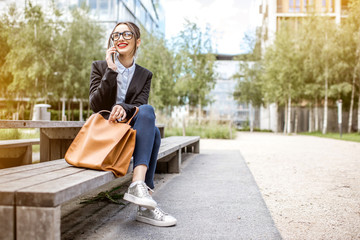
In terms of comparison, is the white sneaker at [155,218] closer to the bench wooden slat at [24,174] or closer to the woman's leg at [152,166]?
the woman's leg at [152,166]

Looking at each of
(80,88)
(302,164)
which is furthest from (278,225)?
(80,88)

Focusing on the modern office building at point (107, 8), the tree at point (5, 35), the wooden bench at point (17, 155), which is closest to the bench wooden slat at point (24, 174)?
the wooden bench at point (17, 155)

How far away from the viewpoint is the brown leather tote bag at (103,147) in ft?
6.88

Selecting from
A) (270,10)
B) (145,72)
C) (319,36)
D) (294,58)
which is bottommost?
(145,72)

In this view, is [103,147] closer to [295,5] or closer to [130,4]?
[130,4]

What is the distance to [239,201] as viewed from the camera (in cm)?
323

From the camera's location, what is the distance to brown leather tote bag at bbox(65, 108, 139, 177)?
2.10m

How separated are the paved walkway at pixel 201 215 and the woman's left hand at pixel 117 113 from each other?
77 centimetres

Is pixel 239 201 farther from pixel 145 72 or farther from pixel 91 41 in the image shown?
pixel 91 41

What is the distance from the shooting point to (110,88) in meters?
2.59

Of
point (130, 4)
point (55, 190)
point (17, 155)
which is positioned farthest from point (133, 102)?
point (130, 4)

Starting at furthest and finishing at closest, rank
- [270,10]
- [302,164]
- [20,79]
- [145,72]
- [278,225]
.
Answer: [270,10], [20,79], [302,164], [145,72], [278,225]

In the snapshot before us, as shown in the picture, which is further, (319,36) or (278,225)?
(319,36)

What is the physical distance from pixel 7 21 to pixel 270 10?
22957mm
